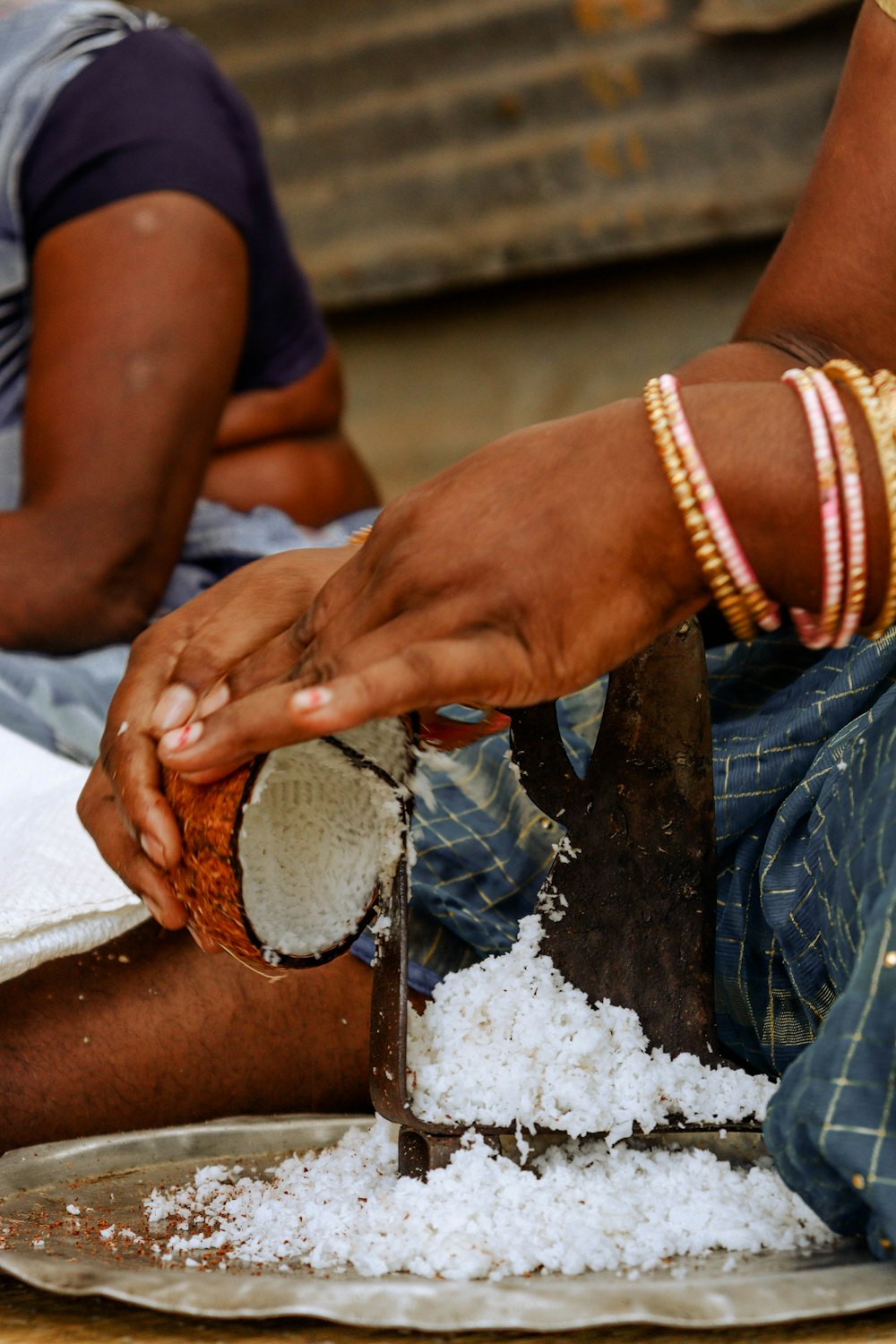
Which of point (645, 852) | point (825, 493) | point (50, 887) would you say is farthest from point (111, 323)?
point (825, 493)

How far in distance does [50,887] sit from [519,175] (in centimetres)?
261

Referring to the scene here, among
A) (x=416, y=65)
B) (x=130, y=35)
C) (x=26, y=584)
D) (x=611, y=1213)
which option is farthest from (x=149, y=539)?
(x=416, y=65)

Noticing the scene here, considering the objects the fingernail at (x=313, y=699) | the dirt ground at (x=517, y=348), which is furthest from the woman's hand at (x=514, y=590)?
the dirt ground at (x=517, y=348)

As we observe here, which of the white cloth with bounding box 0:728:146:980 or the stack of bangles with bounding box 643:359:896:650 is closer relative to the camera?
the stack of bangles with bounding box 643:359:896:650

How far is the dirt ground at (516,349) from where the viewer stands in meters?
3.34

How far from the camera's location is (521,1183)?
36.9 inches

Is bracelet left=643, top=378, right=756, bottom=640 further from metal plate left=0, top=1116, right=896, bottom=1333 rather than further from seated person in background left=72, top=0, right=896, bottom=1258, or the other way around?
metal plate left=0, top=1116, right=896, bottom=1333

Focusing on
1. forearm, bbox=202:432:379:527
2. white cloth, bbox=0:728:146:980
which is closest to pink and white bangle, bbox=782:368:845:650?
white cloth, bbox=0:728:146:980

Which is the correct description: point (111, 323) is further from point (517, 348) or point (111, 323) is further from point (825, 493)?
point (517, 348)

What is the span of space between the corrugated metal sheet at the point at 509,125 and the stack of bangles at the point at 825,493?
97.0 inches

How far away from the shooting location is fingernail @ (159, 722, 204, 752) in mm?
890

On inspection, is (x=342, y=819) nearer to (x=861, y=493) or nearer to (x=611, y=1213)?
(x=611, y=1213)

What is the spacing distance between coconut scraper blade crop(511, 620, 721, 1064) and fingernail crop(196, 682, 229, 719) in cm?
26

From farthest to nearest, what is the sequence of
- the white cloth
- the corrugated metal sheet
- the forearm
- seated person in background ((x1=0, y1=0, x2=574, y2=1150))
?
the corrugated metal sheet
the forearm
seated person in background ((x1=0, y1=0, x2=574, y2=1150))
the white cloth
